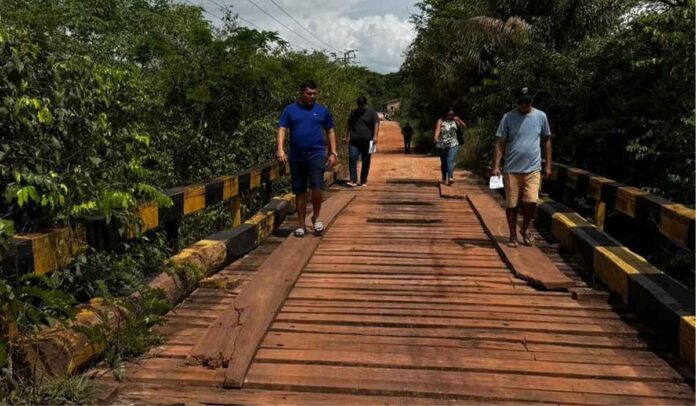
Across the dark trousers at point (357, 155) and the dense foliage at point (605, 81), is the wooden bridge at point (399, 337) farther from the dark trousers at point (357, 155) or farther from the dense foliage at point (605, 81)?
the dark trousers at point (357, 155)

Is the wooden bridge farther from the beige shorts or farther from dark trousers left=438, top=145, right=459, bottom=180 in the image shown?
dark trousers left=438, top=145, right=459, bottom=180

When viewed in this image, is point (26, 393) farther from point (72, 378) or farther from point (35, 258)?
point (35, 258)

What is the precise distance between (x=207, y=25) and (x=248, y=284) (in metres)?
8.41

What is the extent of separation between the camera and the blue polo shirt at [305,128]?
22.0 feet

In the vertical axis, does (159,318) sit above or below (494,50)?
below

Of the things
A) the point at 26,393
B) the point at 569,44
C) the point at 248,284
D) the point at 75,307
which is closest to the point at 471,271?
the point at 248,284

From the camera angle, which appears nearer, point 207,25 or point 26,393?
point 26,393

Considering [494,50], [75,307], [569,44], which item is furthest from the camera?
[494,50]

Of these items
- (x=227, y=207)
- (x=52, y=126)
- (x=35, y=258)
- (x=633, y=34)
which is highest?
(x=633, y=34)

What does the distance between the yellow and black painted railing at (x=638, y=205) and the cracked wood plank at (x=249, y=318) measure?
2883mm

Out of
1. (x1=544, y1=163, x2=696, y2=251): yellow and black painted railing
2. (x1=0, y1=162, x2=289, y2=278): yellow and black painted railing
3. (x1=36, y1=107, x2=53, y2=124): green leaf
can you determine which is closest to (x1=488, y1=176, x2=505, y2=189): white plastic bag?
(x1=544, y1=163, x2=696, y2=251): yellow and black painted railing

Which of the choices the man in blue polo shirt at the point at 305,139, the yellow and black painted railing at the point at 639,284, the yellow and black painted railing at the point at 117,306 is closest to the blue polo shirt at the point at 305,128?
the man in blue polo shirt at the point at 305,139

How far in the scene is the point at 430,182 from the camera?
1381 centimetres

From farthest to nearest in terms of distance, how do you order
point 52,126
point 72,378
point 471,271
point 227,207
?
1. point 227,207
2. point 471,271
3. point 52,126
4. point 72,378
